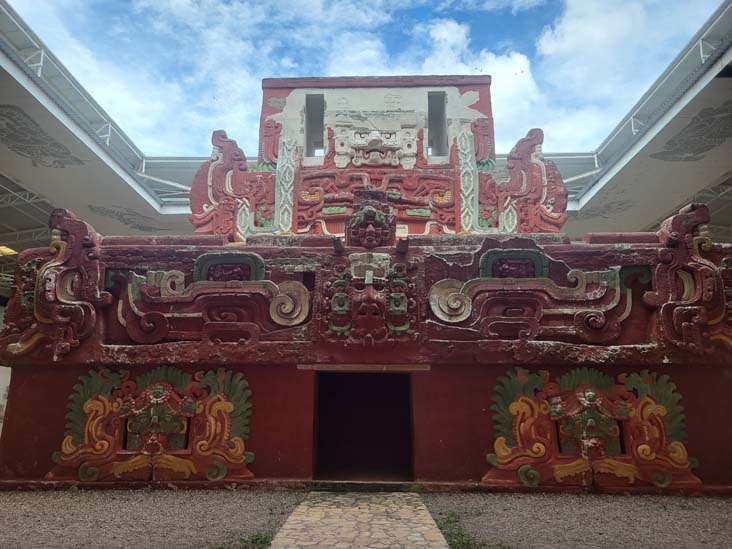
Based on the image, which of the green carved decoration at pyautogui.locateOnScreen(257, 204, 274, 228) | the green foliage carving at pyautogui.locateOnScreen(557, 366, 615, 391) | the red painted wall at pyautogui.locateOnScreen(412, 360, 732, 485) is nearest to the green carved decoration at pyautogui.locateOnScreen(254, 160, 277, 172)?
the green carved decoration at pyautogui.locateOnScreen(257, 204, 274, 228)

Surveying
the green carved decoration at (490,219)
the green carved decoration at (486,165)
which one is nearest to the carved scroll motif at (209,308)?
the green carved decoration at (490,219)

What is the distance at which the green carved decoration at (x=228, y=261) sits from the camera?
5752 mm

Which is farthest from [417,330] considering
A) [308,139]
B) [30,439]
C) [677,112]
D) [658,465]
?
[677,112]

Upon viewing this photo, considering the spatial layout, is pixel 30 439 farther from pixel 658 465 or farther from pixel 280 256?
pixel 658 465

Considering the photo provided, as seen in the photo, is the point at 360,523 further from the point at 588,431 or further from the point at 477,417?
the point at 588,431

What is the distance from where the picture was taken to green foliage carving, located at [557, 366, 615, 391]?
5.31m

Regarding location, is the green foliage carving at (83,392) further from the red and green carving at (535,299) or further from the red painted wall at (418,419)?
the red and green carving at (535,299)

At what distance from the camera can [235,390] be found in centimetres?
542

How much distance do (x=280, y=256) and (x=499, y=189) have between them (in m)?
4.41

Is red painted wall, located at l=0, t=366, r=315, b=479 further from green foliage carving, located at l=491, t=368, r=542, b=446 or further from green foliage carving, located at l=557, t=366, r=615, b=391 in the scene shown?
green foliage carving, located at l=557, t=366, r=615, b=391

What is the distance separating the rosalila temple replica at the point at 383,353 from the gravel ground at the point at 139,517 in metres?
0.33

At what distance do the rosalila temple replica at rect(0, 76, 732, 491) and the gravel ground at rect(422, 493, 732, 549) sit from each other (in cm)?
29

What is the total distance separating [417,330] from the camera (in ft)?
18.0

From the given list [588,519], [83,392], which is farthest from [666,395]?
[83,392]
